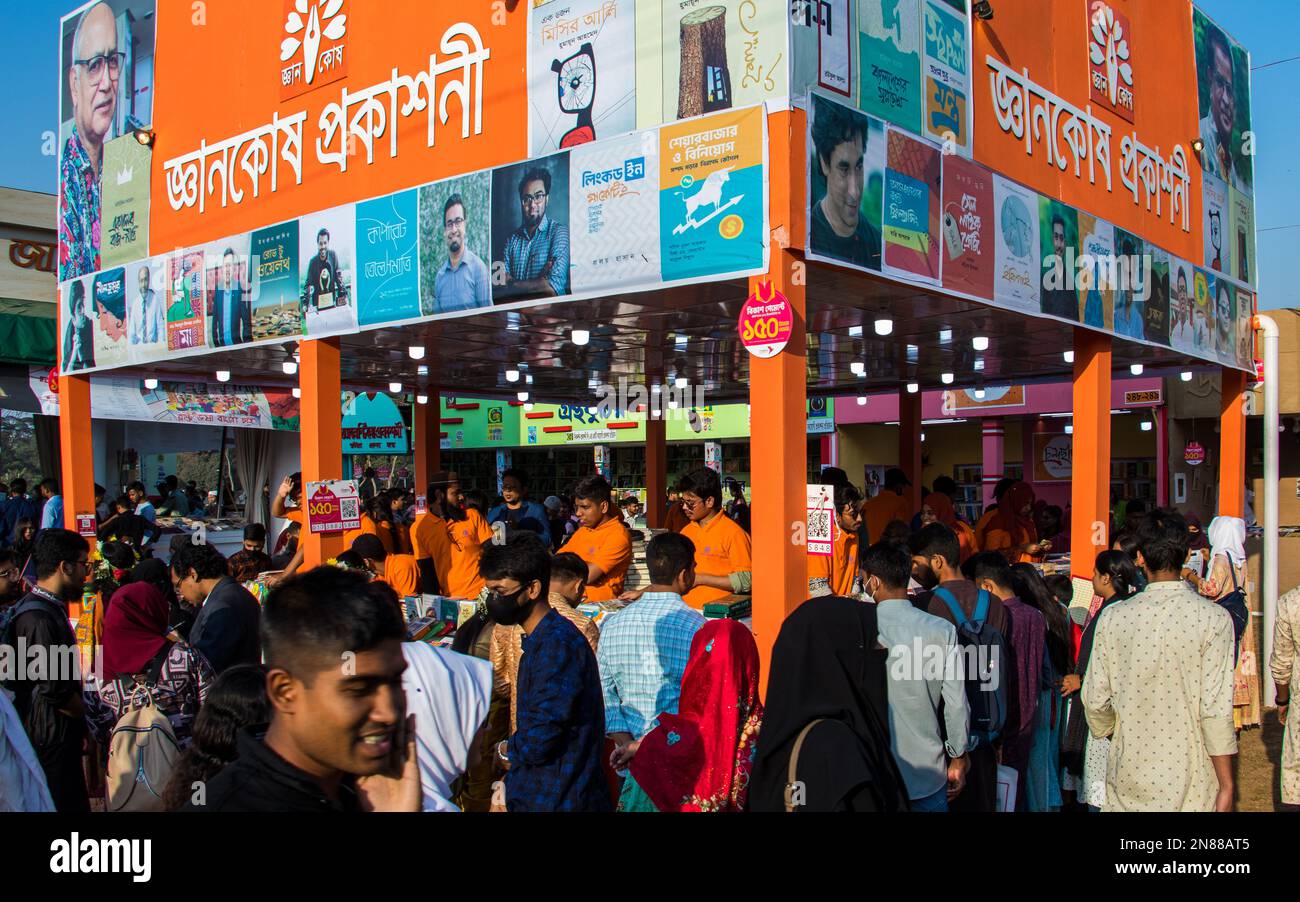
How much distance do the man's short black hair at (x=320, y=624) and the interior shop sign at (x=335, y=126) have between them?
7.23 metres

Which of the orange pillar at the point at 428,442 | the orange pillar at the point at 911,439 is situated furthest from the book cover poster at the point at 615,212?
the orange pillar at the point at 911,439

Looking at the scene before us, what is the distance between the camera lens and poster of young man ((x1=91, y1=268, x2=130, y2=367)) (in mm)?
12227

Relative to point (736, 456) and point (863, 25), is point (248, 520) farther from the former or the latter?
point (863, 25)

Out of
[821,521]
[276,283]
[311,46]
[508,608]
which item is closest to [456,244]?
[276,283]

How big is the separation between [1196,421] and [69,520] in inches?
796

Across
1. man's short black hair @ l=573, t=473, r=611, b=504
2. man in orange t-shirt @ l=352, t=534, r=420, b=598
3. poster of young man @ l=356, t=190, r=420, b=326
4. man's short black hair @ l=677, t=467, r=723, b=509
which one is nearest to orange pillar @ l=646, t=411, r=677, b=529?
poster of young man @ l=356, t=190, r=420, b=326

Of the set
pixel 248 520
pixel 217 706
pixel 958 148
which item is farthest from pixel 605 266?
pixel 248 520

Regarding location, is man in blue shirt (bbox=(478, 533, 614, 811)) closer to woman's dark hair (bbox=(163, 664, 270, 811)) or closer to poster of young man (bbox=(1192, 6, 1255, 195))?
woman's dark hair (bbox=(163, 664, 270, 811))

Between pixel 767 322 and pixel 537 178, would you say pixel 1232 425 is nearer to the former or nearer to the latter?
pixel 767 322

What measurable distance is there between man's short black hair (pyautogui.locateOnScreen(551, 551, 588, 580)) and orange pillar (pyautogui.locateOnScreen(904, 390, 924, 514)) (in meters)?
13.2

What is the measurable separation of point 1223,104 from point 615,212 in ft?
35.2

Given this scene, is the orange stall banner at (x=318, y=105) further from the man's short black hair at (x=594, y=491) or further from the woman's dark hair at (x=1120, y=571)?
the woman's dark hair at (x=1120, y=571)

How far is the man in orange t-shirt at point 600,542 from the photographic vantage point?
758 centimetres

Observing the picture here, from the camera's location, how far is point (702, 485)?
7383 mm
